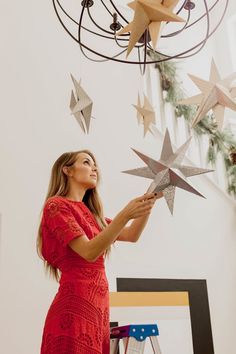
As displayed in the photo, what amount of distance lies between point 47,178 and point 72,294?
1326 mm

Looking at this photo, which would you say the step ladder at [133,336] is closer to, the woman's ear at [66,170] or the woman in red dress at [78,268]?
the woman in red dress at [78,268]

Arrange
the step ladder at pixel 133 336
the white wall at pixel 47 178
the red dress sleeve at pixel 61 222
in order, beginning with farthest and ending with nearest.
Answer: the white wall at pixel 47 178
the step ladder at pixel 133 336
the red dress sleeve at pixel 61 222

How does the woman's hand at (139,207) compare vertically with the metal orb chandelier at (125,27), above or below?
below

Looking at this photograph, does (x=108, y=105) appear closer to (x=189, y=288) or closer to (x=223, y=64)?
(x=189, y=288)

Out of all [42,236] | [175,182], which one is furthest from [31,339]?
[175,182]

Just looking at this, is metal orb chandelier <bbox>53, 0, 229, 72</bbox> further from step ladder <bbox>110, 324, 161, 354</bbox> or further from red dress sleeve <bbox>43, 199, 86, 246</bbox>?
step ladder <bbox>110, 324, 161, 354</bbox>

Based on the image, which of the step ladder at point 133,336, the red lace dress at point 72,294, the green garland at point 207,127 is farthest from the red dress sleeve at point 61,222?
the green garland at point 207,127

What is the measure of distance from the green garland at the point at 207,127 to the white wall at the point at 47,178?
36 cm

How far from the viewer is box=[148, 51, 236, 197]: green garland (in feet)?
13.4

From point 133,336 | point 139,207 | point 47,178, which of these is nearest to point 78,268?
point 139,207

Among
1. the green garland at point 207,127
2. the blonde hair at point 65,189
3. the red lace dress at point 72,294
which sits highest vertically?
the green garland at point 207,127

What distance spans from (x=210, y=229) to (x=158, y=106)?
129cm

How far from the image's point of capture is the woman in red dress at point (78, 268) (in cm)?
134

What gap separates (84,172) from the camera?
1.73m
